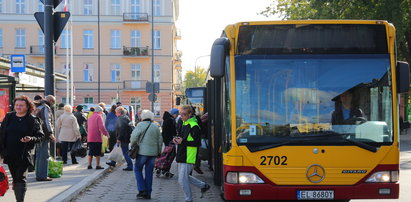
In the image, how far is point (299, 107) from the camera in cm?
858

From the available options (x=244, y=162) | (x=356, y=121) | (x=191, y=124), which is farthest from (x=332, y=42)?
(x=191, y=124)

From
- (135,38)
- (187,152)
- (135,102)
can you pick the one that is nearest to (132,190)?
(187,152)

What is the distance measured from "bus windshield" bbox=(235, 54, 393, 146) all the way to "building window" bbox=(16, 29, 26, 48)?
60333mm

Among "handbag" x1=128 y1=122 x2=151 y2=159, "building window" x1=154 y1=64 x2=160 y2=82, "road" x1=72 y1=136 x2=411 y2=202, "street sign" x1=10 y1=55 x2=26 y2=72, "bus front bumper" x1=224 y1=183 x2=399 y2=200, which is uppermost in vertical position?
"building window" x1=154 y1=64 x2=160 y2=82

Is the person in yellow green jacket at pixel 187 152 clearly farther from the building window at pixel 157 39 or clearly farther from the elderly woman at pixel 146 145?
the building window at pixel 157 39

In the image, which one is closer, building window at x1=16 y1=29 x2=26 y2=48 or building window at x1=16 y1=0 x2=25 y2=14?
building window at x1=16 y1=0 x2=25 y2=14

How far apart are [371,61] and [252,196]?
7.81ft

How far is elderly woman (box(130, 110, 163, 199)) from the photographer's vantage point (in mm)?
11203

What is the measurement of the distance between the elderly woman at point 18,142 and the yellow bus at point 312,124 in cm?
275

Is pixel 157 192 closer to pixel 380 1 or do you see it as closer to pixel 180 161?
pixel 180 161

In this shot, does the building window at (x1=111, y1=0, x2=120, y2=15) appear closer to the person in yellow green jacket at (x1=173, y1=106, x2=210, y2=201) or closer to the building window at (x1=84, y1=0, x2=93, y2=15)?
the building window at (x1=84, y1=0, x2=93, y2=15)

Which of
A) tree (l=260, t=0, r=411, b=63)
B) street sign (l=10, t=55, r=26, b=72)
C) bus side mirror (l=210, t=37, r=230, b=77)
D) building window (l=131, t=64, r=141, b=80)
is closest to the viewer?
bus side mirror (l=210, t=37, r=230, b=77)

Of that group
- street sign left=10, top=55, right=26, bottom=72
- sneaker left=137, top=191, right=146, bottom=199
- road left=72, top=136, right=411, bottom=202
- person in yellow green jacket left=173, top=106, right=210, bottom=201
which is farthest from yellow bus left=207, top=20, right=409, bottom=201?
street sign left=10, top=55, right=26, bottom=72

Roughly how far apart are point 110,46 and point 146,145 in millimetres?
56951
